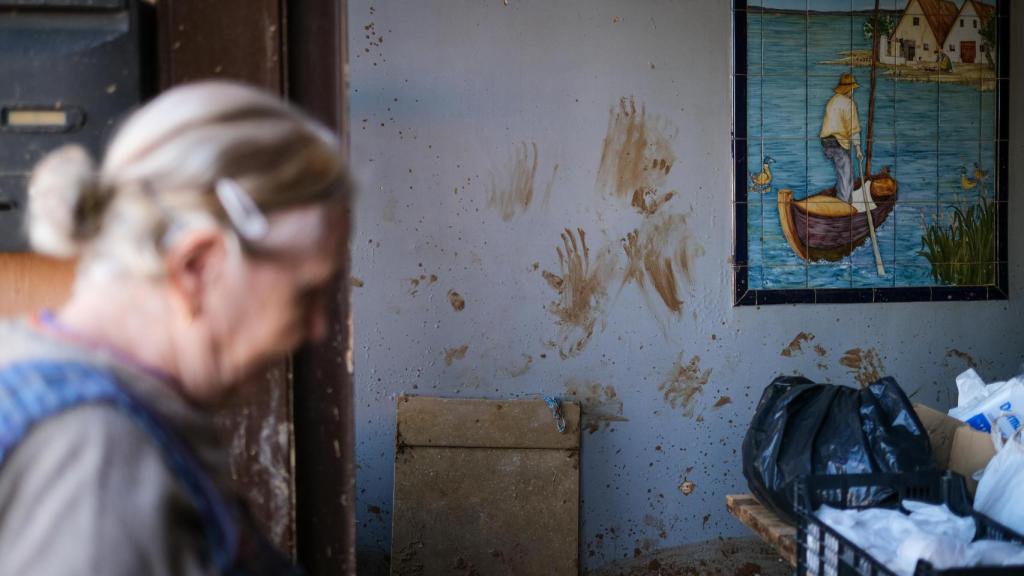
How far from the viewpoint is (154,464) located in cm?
62

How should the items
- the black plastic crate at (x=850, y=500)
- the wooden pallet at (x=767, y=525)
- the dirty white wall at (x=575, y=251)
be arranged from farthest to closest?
the dirty white wall at (x=575, y=251) → the wooden pallet at (x=767, y=525) → the black plastic crate at (x=850, y=500)

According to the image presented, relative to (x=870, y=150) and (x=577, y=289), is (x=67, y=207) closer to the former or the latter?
(x=577, y=289)

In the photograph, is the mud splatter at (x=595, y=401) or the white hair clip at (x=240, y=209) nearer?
the white hair clip at (x=240, y=209)

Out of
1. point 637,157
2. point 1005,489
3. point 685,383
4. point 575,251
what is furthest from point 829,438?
point 637,157

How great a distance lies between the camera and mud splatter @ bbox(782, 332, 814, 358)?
342cm

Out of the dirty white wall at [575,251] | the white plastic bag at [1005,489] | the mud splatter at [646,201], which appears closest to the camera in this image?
the white plastic bag at [1005,489]

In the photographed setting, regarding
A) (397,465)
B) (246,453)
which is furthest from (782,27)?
(246,453)

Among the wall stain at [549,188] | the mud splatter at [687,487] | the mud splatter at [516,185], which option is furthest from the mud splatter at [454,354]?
the mud splatter at [687,487]

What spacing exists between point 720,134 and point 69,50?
100 inches

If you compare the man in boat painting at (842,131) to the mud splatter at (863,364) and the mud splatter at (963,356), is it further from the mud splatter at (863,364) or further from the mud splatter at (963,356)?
the mud splatter at (963,356)

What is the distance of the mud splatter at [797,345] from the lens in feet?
11.2

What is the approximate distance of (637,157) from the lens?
3.29 metres

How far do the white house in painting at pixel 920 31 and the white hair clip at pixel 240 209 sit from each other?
130 inches

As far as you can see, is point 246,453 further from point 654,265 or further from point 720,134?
point 720,134
